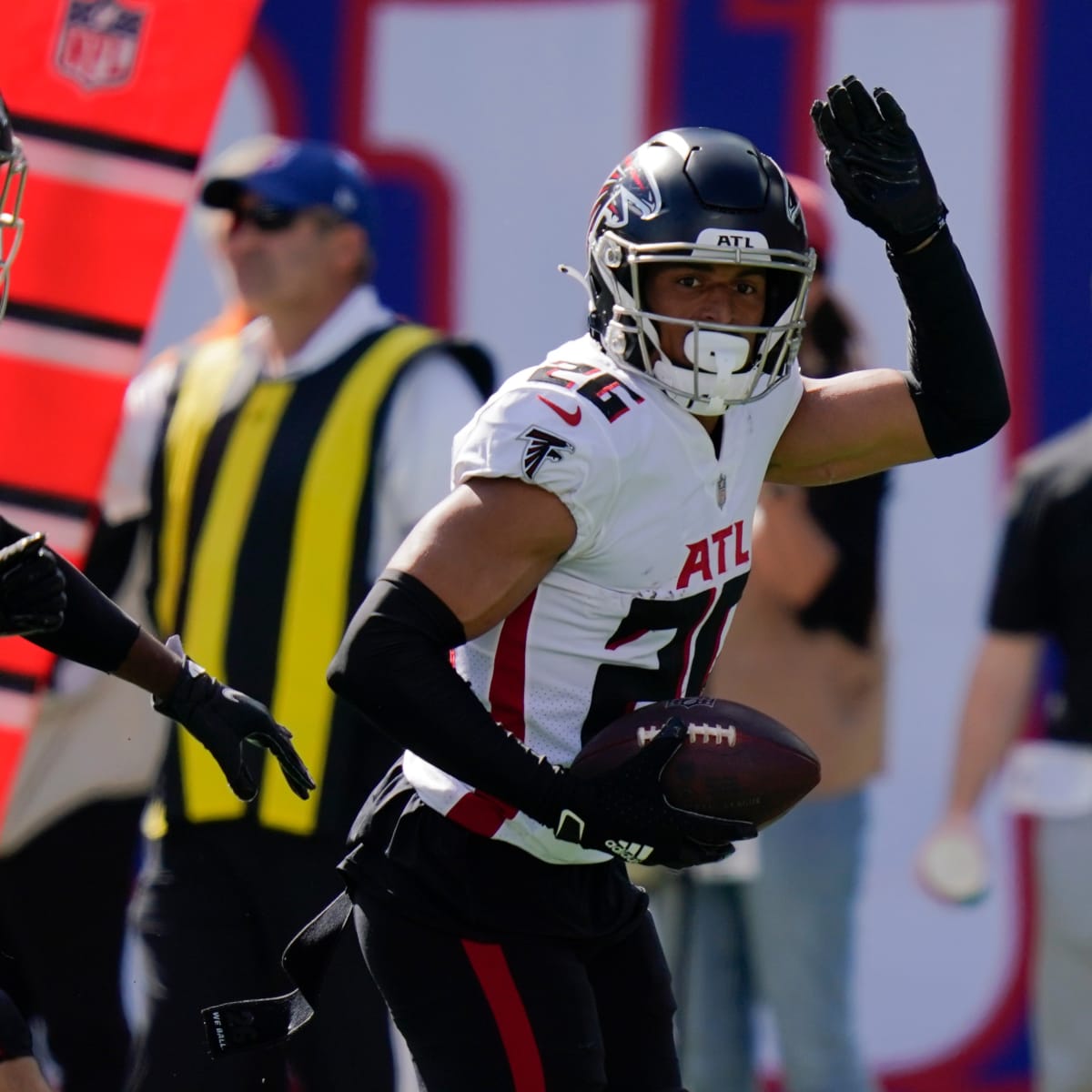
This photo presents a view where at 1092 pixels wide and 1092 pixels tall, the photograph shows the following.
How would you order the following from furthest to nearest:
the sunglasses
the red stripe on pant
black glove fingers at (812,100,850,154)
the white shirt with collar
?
the sunglasses < the white shirt with collar < black glove fingers at (812,100,850,154) < the red stripe on pant

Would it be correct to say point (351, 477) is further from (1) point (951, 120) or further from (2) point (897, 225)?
(1) point (951, 120)

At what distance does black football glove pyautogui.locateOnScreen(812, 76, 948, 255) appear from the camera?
3.09m

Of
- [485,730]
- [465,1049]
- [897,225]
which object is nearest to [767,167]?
[897,225]

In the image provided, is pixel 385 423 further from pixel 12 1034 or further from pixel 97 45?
pixel 12 1034

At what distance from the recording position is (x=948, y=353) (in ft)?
10.5

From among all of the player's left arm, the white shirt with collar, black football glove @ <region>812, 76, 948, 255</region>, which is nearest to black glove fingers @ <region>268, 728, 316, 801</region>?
the player's left arm

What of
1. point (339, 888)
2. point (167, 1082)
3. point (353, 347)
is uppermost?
point (353, 347)

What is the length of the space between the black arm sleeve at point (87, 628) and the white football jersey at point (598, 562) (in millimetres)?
439

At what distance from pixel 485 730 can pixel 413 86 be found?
2.97 metres

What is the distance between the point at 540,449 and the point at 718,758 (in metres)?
0.43

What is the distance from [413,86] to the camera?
220 inches

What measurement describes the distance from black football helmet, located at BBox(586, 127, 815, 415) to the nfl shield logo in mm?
1387

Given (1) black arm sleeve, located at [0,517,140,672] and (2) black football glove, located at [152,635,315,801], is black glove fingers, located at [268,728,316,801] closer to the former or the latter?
(2) black football glove, located at [152,635,315,801]

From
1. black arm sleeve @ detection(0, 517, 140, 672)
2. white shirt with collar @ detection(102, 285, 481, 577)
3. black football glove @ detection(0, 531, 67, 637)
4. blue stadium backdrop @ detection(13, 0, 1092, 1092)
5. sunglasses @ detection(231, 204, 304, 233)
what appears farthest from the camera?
blue stadium backdrop @ detection(13, 0, 1092, 1092)
